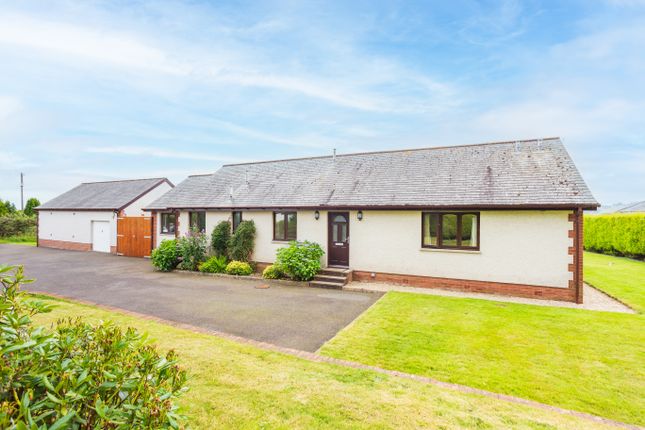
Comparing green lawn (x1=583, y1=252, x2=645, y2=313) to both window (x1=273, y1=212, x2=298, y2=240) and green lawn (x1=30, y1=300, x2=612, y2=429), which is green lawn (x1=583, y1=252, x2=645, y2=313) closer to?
green lawn (x1=30, y1=300, x2=612, y2=429)

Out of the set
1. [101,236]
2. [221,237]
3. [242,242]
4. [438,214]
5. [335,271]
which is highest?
[438,214]

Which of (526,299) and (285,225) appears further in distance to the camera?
(285,225)

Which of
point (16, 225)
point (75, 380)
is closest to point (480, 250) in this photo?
point (75, 380)

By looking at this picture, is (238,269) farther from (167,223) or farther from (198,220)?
(167,223)

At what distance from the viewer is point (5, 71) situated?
12.0 meters

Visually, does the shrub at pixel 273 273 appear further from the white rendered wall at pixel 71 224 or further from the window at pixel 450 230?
the white rendered wall at pixel 71 224

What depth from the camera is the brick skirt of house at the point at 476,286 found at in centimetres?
1055

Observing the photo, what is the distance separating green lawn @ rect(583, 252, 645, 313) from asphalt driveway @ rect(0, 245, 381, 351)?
839cm

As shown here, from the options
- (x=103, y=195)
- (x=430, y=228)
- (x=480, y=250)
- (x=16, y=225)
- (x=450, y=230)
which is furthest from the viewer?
(x=16, y=225)

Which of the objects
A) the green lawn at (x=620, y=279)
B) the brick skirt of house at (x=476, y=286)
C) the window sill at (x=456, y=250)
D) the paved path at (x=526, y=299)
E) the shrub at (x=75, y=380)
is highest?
the shrub at (x=75, y=380)

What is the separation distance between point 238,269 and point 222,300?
4.29 metres

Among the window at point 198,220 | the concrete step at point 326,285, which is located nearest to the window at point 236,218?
the window at point 198,220

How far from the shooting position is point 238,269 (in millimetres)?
14477

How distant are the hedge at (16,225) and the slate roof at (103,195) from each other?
6.27 meters
